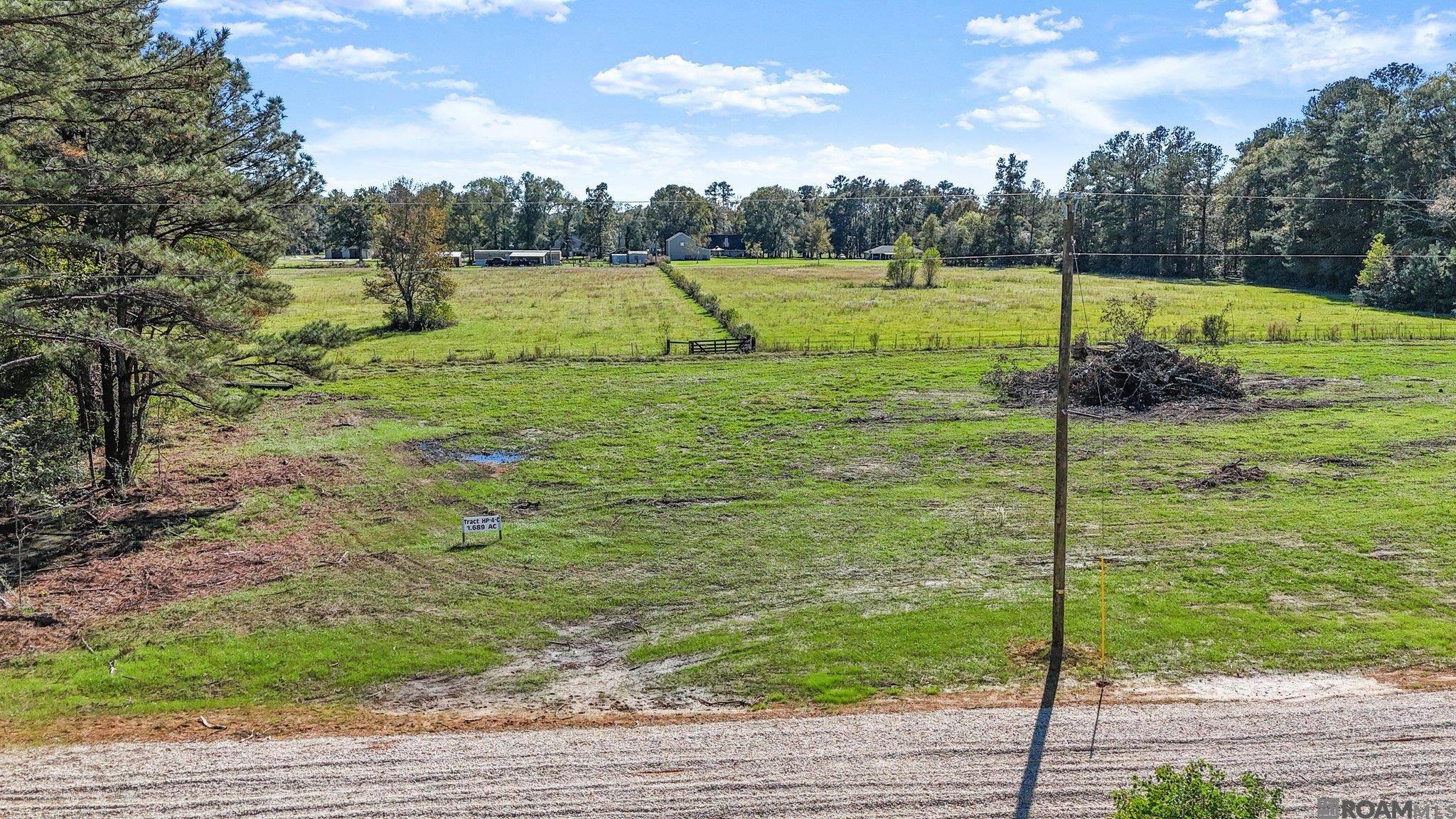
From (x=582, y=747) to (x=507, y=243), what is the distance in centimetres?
14857

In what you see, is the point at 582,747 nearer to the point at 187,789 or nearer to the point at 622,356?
the point at 187,789

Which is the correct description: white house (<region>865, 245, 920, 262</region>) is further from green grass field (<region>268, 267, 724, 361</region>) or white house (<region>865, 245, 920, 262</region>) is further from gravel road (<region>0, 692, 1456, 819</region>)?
gravel road (<region>0, 692, 1456, 819</region>)

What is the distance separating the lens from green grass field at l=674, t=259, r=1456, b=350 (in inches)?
1849

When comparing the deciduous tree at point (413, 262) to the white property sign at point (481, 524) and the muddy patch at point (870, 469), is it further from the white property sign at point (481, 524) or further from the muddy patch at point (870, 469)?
the white property sign at point (481, 524)

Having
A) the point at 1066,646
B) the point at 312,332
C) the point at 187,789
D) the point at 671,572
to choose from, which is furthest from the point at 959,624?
the point at 312,332

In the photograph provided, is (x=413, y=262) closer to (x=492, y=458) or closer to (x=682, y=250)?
(x=492, y=458)

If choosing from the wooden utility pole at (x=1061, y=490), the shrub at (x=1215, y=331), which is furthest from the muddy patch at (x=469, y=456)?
the shrub at (x=1215, y=331)

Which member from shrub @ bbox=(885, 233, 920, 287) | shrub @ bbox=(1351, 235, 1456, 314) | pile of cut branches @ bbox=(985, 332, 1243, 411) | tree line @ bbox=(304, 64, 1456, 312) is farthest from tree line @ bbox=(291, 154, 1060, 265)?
pile of cut branches @ bbox=(985, 332, 1243, 411)

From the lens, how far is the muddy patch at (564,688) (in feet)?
39.4

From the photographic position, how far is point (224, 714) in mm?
11812

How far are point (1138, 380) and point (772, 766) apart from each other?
81.5ft

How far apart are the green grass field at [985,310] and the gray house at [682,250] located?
43.4 meters

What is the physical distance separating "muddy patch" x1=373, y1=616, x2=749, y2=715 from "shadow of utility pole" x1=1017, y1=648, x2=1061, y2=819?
144 inches

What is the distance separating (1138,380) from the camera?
30547mm
